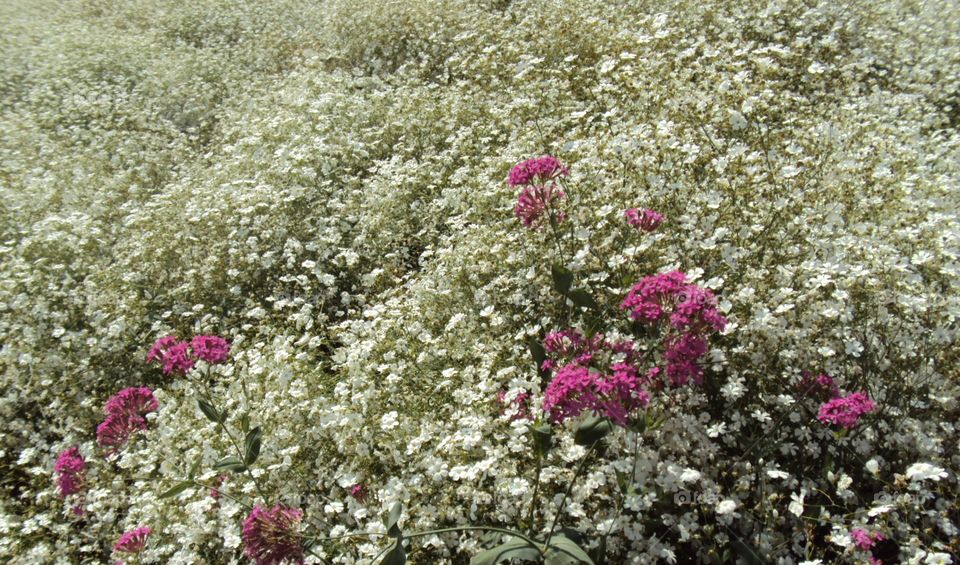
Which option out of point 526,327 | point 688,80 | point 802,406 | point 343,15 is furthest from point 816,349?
point 343,15

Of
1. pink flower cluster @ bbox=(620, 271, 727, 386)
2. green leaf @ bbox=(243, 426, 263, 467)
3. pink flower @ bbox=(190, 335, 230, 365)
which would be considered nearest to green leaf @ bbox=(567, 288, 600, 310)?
pink flower cluster @ bbox=(620, 271, 727, 386)

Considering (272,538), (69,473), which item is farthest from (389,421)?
(69,473)

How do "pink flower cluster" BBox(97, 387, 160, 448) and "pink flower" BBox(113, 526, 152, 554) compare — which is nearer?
"pink flower" BBox(113, 526, 152, 554)

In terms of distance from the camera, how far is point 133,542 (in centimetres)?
309

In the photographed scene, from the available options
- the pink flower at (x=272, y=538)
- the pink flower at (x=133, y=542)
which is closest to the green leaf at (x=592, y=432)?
the pink flower at (x=272, y=538)

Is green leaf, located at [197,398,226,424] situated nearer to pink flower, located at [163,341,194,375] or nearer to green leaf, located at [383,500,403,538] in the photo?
pink flower, located at [163,341,194,375]

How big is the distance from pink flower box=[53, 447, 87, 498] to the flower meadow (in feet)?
0.11

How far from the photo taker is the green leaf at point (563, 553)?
2158mm

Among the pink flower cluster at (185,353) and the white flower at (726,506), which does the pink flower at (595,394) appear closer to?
the white flower at (726,506)

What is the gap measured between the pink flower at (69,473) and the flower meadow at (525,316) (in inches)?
1.3

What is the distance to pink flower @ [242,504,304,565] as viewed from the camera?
2.53 metres

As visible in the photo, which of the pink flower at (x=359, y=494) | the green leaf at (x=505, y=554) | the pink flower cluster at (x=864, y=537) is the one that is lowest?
the pink flower at (x=359, y=494)

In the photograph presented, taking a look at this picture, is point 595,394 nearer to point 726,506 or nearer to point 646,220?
point 726,506

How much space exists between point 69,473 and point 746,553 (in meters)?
3.57
